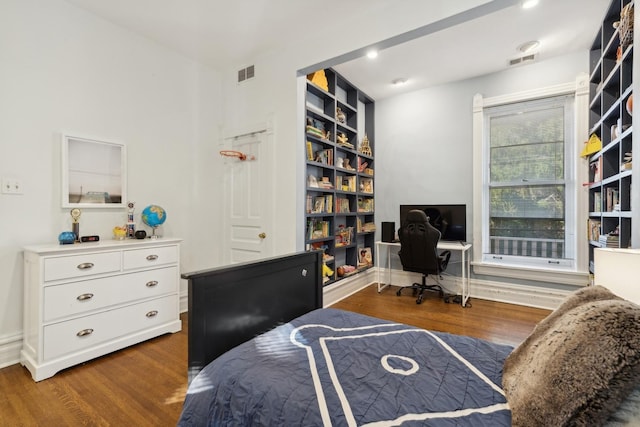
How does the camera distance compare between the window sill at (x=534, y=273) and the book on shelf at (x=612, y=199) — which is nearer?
the book on shelf at (x=612, y=199)

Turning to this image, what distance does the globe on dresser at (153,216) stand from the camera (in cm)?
278

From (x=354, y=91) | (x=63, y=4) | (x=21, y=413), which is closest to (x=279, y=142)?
(x=354, y=91)

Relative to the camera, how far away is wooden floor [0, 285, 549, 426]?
1586mm

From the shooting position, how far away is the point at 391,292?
4008mm

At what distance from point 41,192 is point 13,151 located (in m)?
0.33

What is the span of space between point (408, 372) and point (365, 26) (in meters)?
2.52

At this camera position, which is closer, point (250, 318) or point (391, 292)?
point (250, 318)

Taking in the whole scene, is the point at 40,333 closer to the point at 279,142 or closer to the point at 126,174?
the point at 126,174

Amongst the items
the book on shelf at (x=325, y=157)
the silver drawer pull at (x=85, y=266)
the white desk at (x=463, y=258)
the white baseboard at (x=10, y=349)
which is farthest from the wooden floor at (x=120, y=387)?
the book on shelf at (x=325, y=157)

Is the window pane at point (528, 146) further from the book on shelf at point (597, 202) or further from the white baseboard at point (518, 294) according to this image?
the white baseboard at point (518, 294)

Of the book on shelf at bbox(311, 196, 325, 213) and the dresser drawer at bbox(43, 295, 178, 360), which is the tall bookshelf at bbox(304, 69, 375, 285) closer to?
the book on shelf at bbox(311, 196, 325, 213)

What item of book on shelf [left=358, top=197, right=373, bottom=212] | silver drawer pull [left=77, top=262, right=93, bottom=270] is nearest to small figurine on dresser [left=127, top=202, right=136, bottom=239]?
silver drawer pull [left=77, top=262, right=93, bottom=270]

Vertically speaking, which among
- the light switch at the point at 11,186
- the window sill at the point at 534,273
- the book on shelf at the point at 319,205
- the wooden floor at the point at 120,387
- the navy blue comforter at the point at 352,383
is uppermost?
the light switch at the point at 11,186

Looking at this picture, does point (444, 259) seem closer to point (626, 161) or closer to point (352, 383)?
Result: point (626, 161)
